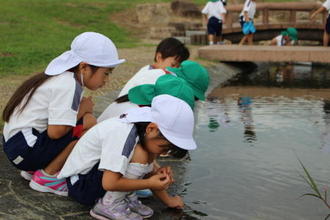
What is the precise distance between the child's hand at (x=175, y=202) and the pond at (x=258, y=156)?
6 centimetres

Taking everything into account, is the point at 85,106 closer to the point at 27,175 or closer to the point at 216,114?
the point at 27,175

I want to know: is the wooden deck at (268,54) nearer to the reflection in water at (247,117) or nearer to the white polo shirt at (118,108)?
the reflection in water at (247,117)

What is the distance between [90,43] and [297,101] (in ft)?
15.5

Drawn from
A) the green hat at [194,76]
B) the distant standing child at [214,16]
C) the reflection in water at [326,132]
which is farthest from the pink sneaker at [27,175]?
the distant standing child at [214,16]

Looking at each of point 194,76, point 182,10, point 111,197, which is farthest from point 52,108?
point 182,10

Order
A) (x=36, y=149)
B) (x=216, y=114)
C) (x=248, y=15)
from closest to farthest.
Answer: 1. (x=36, y=149)
2. (x=216, y=114)
3. (x=248, y=15)

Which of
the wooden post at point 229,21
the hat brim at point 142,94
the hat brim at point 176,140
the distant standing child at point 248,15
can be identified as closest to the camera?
the hat brim at point 176,140

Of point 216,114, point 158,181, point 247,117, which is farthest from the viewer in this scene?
point 216,114

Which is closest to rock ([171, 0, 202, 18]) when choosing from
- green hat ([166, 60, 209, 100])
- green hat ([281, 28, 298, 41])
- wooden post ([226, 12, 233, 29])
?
wooden post ([226, 12, 233, 29])

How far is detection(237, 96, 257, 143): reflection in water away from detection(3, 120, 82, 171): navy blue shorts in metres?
2.29

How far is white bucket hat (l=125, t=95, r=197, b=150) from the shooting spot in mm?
2805

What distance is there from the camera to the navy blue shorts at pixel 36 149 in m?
3.22

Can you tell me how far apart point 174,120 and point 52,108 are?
729 millimetres

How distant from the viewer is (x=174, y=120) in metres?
2.80
